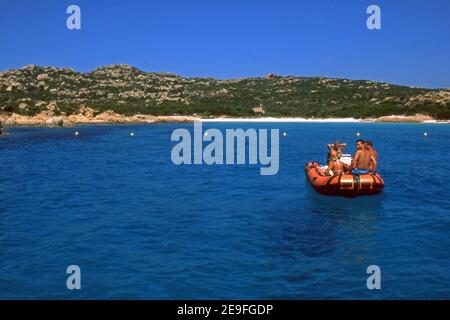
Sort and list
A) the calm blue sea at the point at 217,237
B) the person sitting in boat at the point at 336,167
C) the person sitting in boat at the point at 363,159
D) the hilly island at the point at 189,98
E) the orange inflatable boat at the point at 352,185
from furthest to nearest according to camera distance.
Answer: the hilly island at the point at 189,98 → the person sitting in boat at the point at 336,167 → the person sitting in boat at the point at 363,159 → the orange inflatable boat at the point at 352,185 → the calm blue sea at the point at 217,237

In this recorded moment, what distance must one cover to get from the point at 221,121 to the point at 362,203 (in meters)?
74.8

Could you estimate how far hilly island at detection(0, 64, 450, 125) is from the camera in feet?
291

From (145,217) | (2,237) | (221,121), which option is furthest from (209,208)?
(221,121)

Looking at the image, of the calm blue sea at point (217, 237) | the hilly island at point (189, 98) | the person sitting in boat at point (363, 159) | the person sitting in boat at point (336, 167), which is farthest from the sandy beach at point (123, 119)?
the person sitting in boat at point (363, 159)

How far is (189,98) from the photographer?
401 ft

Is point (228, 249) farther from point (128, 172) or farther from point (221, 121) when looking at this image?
point (221, 121)

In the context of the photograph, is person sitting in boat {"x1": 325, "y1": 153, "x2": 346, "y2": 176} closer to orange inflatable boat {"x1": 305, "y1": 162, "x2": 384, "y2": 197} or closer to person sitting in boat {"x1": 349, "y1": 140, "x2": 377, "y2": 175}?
person sitting in boat {"x1": 349, "y1": 140, "x2": 377, "y2": 175}

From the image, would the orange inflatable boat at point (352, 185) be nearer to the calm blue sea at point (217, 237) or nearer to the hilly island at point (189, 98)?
the calm blue sea at point (217, 237)

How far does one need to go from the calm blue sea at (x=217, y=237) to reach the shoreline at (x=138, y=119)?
5176 centimetres

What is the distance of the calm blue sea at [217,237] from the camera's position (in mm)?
10664

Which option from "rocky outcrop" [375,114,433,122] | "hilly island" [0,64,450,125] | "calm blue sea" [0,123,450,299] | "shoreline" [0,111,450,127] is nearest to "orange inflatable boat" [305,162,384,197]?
"calm blue sea" [0,123,450,299]

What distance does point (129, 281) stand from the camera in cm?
1093

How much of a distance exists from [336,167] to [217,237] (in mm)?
7740

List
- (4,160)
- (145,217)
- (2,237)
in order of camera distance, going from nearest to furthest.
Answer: (2,237) → (145,217) → (4,160)
